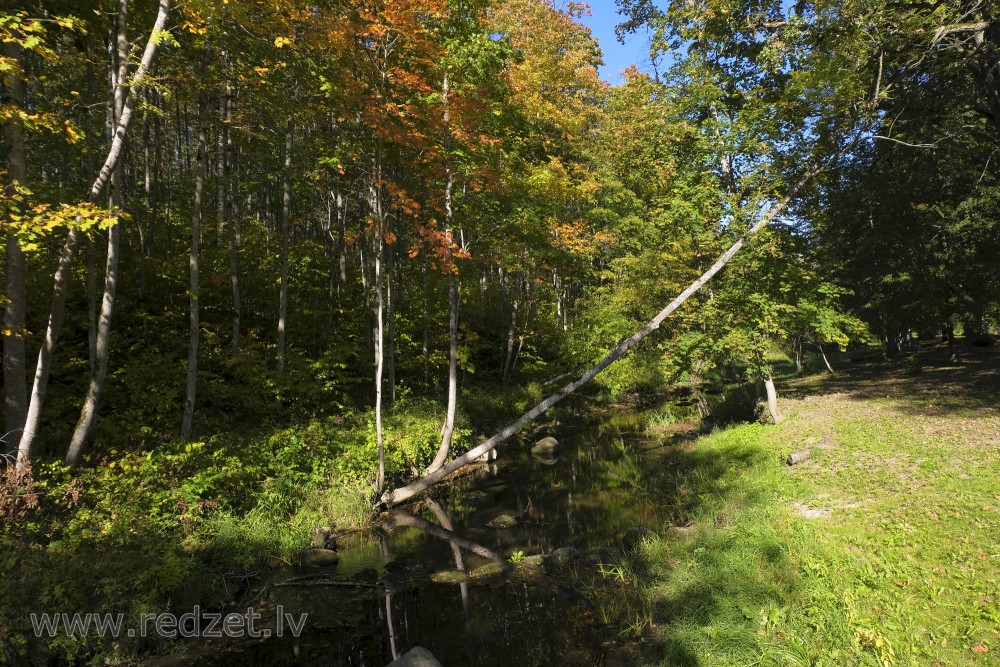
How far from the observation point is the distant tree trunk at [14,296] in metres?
7.76

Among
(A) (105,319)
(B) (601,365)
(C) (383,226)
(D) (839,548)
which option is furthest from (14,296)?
(D) (839,548)

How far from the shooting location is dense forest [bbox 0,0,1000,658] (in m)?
8.43

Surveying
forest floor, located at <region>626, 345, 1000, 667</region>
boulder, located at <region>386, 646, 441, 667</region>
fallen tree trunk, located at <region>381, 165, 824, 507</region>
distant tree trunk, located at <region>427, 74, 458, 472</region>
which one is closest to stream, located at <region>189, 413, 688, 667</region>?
fallen tree trunk, located at <region>381, 165, 824, 507</region>

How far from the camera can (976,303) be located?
1723 centimetres

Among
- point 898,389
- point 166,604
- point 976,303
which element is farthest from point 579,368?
point 166,604

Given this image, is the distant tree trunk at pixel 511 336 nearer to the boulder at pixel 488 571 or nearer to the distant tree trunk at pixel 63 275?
the boulder at pixel 488 571

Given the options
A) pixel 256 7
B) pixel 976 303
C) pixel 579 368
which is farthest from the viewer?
pixel 579 368

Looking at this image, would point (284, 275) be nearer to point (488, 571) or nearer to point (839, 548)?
point (488, 571)

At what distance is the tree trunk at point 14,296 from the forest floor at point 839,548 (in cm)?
1051

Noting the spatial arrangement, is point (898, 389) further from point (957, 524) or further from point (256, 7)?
point (256, 7)

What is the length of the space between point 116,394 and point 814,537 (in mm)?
15057

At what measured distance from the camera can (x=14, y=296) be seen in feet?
25.7

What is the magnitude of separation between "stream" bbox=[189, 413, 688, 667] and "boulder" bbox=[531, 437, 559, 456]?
3.88 metres

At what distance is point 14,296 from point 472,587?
29.5 ft
